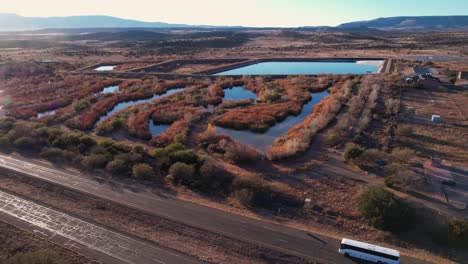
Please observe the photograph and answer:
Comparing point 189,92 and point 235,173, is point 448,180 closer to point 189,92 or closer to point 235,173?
point 235,173

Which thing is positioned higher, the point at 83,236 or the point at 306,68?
the point at 306,68

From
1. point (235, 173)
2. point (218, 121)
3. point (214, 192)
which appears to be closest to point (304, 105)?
point (218, 121)

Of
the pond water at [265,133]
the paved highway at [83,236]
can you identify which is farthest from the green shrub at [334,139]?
the paved highway at [83,236]

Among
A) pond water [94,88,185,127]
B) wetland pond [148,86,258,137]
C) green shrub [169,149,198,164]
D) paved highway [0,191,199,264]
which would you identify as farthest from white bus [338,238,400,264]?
pond water [94,88,185,127]

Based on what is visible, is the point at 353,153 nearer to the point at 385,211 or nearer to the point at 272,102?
the point at 385,211

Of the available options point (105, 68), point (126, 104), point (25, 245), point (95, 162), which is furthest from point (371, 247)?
point (105, 68)

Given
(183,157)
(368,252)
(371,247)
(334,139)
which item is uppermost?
(334,139)
